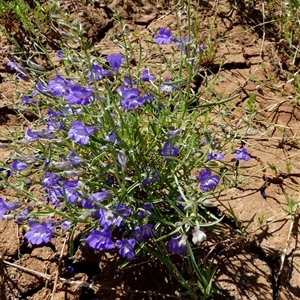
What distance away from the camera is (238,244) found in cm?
260

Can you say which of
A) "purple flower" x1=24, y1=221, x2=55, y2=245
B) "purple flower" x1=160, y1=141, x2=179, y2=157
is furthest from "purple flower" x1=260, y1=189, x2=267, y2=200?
"purple flower" x1=24, y1=221, x2=55, y2=245

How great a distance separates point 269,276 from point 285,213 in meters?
0.40

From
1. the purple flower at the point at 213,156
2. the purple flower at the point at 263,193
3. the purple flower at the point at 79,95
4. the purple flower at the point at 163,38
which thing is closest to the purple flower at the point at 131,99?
the purple flower at the point at 79,95

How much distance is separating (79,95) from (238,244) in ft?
3.96

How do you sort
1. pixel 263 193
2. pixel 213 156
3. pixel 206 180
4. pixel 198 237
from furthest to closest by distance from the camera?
1. pixel 263 193
2. pixel 213 156
3. pixel 206 180
4. pixel 198 237

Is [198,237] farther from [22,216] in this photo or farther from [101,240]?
[22,216]

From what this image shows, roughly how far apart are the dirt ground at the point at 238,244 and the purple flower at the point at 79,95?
877mm

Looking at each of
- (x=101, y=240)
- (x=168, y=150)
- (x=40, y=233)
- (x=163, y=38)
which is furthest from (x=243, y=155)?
(x=40, y=233)

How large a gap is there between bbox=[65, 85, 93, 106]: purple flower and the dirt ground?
0.88m

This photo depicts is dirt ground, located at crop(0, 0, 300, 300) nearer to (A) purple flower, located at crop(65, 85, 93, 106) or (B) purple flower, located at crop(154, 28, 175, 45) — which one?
(B) purple flower, located at crop(154, 28, 175, 45)

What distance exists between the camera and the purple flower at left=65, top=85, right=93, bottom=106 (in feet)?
6.33

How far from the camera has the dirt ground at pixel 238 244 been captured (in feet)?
8.07

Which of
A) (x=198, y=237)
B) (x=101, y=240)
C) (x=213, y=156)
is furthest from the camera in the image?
(x=213, y=156)

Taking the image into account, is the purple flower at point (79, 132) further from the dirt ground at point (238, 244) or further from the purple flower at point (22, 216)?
the dirt ground at point (238, 244)
